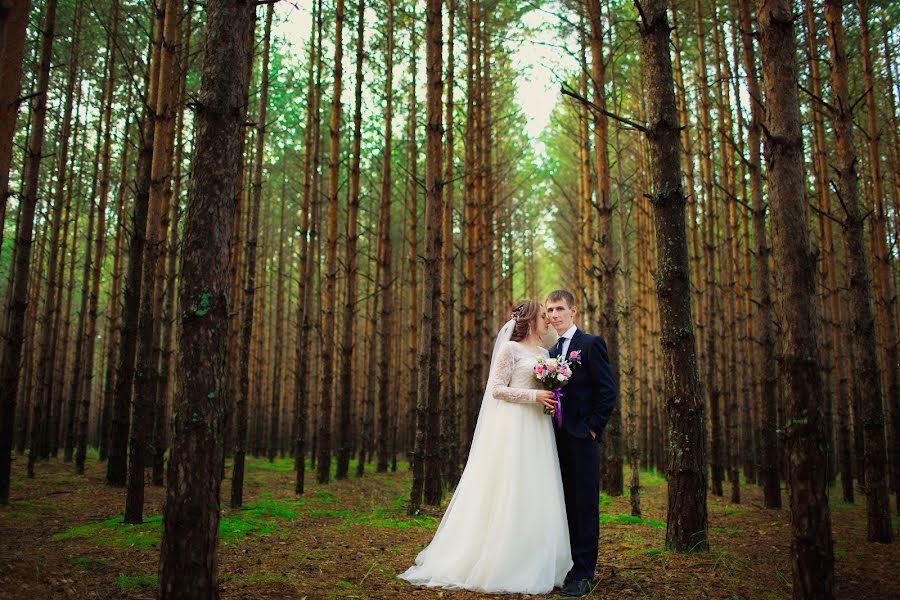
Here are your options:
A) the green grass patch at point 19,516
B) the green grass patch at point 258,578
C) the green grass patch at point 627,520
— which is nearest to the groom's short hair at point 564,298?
the green grass patch at point 258,578

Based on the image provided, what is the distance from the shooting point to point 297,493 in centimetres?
973

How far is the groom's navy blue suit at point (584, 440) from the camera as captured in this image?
429cm

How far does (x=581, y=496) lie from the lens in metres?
4.39

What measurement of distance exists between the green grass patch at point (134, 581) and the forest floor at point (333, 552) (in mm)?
18

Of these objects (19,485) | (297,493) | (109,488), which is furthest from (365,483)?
(19,485)

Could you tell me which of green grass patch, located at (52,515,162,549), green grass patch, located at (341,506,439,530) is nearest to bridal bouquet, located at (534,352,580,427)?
green grass patch, located at (341,506,439,530)

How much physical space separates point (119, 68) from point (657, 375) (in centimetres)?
1600

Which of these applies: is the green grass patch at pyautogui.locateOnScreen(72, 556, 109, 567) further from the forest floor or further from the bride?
the bride

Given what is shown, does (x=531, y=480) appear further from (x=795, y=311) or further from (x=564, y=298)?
(x=795, y=311)

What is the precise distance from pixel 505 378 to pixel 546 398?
43cm

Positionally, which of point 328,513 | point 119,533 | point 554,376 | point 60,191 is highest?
point 60,191

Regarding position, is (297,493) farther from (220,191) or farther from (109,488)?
(220,191)

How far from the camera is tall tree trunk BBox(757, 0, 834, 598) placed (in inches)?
130

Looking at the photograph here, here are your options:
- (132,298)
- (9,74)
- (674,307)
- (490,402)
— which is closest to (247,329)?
(132,298)
